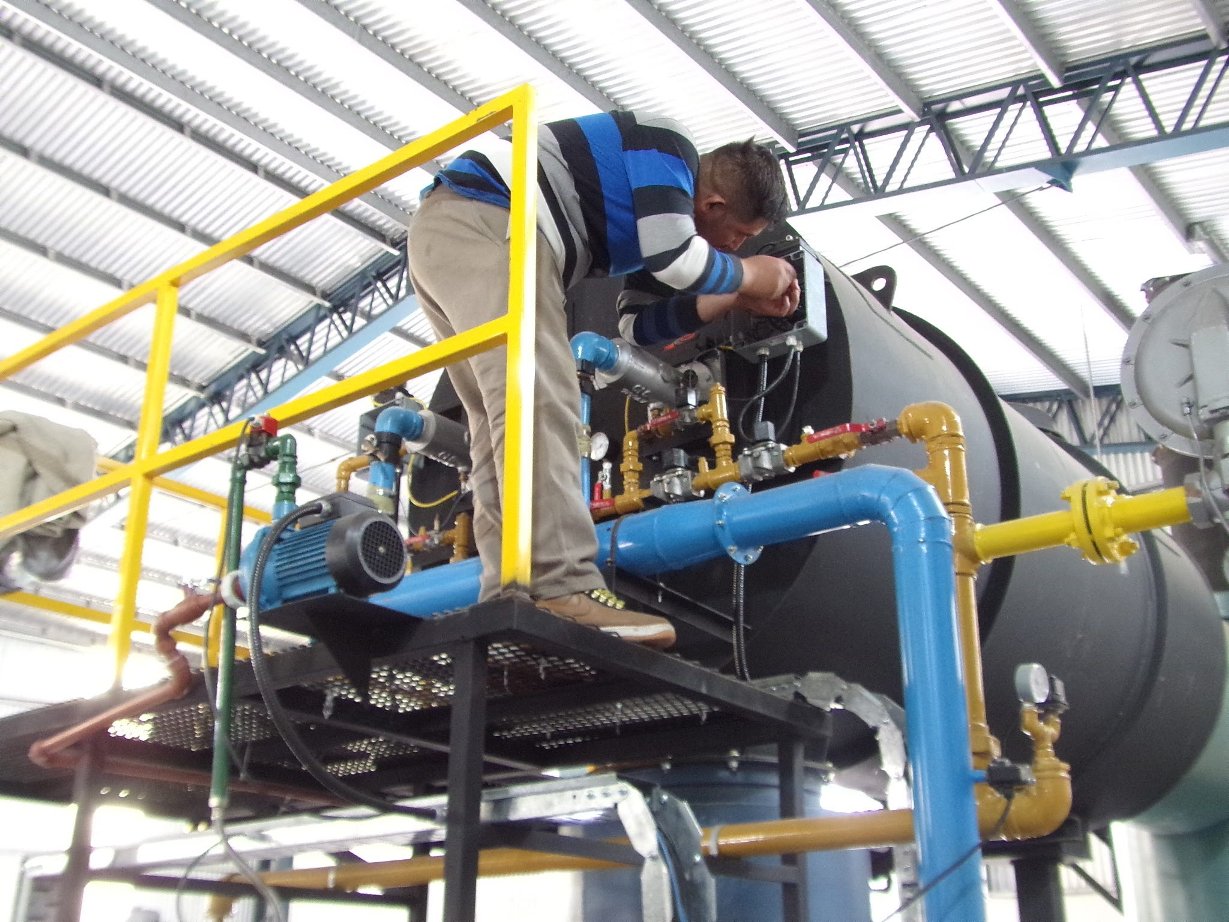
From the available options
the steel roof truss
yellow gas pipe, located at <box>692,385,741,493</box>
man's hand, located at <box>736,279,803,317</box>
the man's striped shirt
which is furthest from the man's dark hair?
the steel roof truss

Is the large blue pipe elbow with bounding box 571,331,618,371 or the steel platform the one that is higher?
the large blue pipe elbow with bounding box 571,331,618,371

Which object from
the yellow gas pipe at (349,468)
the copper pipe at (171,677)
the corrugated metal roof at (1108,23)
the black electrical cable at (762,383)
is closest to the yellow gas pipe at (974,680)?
the black electrical cable at (762,383)

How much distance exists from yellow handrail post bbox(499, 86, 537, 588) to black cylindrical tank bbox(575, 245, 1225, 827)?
1014 mm

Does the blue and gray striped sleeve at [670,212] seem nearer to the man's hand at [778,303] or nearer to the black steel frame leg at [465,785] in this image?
the man's hand at [778,303]

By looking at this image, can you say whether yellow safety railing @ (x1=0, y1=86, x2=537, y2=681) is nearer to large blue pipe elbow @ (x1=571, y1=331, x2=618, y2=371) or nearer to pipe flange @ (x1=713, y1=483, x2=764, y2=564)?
large blue pipe elbow @ (x1=571, y1=331, x2=618, y2=371)

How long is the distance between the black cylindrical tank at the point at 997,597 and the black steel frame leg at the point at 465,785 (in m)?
1.09

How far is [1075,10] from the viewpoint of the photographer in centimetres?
809

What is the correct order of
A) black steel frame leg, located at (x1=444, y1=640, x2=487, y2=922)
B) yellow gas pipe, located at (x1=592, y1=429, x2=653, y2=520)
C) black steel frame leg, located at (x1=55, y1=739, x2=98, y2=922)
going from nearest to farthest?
black steel frame leg, located at (x1=444, y1=640, x2=487, y2=922)
black steel frame leg, located at (x1=55, y1=739, x2=98, y2=922)
yellow gas pipe, located at (x1=592, y1=429, x2=653, y2=520)

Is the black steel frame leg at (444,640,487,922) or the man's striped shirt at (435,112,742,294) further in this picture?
the man's striped shirt at (435,112,742,294)

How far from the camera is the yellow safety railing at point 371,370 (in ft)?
7.89

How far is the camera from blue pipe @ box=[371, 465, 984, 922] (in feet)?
8.20

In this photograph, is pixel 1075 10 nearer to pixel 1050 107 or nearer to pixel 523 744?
pixel 1050 107

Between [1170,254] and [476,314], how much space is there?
1000cm

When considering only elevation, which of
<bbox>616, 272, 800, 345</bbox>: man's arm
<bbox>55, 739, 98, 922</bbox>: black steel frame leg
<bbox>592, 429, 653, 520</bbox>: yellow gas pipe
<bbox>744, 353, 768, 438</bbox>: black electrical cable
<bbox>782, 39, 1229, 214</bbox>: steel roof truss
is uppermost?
<bbox>782, 39, 1229, 214</bbox>: steel roof truss
